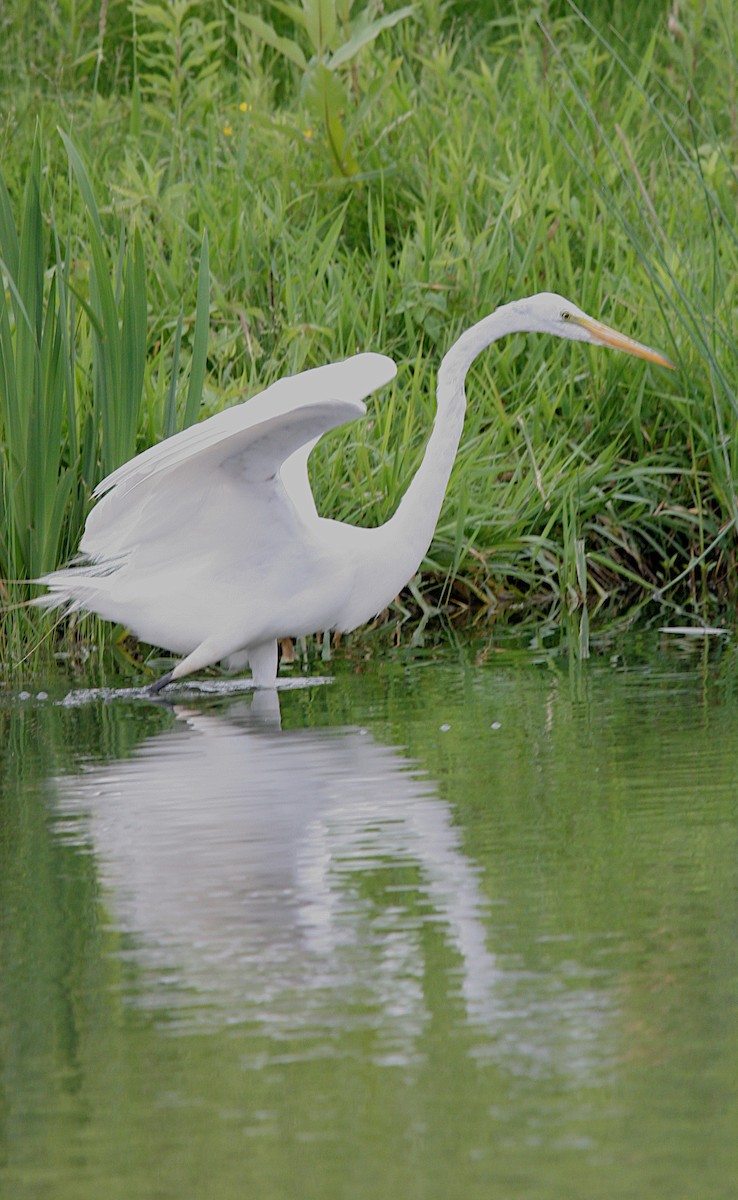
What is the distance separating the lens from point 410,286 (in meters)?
6.40

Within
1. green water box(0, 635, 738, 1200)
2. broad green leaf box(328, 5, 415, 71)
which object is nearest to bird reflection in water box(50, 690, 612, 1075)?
green water box(0, 635, 738, 1200)

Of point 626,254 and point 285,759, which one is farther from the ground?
point 626,254

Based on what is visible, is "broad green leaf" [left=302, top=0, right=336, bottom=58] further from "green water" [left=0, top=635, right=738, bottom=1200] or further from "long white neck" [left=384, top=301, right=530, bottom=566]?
"green water" [left=0, top=635, right=738, bottom=1200]

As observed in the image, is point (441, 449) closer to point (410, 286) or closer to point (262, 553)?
point (262, 553)

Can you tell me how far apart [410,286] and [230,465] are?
2.32 meters

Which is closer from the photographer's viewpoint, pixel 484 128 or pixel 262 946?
pixel 262 946

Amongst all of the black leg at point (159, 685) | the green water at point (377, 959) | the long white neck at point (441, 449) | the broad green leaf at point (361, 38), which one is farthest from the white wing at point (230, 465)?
the broad green leaf at point (361, 38)

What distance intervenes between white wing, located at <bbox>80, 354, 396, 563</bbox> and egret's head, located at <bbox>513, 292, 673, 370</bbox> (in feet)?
1.44

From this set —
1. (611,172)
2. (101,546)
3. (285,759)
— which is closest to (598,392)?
(611,172)

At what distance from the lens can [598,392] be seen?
602 cm

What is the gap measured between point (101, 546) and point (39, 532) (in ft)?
1.42

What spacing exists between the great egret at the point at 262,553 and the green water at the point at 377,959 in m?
0.58

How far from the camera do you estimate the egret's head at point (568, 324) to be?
474 centimetres

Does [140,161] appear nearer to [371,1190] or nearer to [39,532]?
[39,532]
